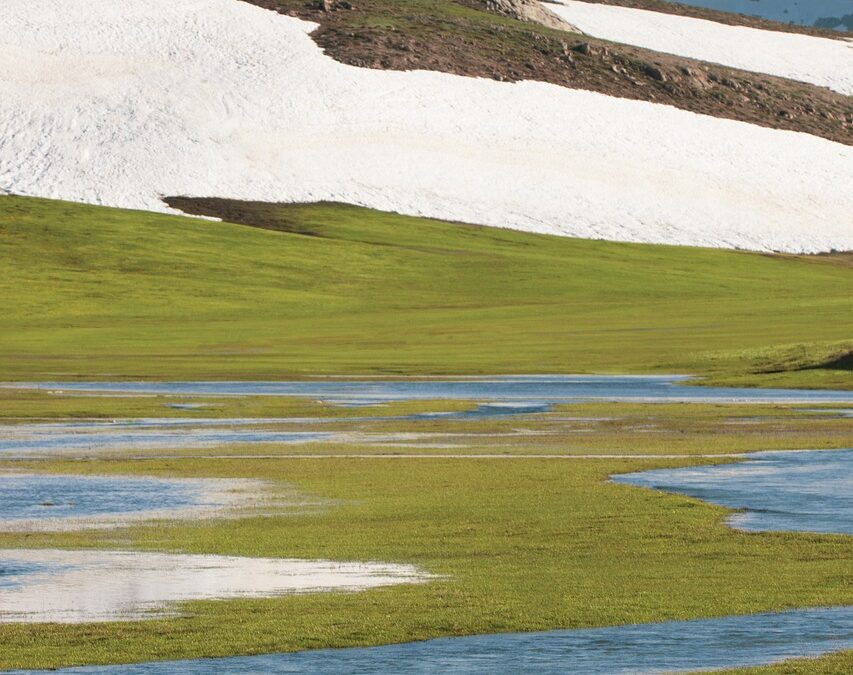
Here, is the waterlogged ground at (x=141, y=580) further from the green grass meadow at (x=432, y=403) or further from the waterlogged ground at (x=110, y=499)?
the waterlogged ground at (x=110, y=499)

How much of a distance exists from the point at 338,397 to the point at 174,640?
103ft

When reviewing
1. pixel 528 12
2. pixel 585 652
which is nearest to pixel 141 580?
pixel 585 652

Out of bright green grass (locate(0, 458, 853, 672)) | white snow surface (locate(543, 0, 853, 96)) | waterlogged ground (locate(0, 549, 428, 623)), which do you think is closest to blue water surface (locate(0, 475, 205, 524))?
bright green grass (locate(0, 458, 853, 672))

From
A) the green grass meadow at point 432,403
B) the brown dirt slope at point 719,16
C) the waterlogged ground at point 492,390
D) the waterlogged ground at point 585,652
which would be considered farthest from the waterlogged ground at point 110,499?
the brown dirt slope at point 719,16

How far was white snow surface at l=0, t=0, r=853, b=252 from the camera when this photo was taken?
126 m

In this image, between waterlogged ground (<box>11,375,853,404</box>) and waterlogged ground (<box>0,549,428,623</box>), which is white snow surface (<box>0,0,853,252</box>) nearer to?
waterlogged ground (<box>11,375,853,404</box>)

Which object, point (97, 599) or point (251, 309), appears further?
point (251, 309)

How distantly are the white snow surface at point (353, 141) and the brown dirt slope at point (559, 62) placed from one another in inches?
96.2

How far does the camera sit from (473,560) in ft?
59.1

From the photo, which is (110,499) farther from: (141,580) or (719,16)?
(719,16)

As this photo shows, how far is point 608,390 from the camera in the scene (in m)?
47.9

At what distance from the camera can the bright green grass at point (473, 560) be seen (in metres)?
14.1

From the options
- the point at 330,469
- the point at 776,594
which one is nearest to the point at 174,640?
the point at 776,594

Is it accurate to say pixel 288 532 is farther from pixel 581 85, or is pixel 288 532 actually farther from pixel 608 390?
pixel 581 85
